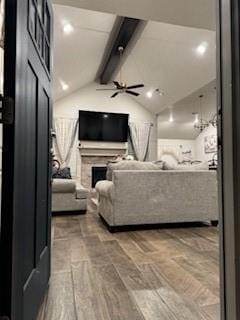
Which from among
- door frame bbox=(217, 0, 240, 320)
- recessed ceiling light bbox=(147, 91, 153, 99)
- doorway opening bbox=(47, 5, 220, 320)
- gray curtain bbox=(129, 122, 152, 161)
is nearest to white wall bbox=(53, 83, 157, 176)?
doorway opening bbox=(47, 5, 220, 320)

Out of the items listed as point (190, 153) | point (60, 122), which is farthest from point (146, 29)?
point (190, 153)

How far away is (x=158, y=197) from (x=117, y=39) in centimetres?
407

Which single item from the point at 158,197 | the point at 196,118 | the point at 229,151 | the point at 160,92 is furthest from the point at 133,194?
the point at 196,118

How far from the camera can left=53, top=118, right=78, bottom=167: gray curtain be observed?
7945mm

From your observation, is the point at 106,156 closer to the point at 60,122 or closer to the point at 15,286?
the point at 60,122

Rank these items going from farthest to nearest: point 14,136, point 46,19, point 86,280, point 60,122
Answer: point 60,122, point 86,280, point 46,19, point 14,136

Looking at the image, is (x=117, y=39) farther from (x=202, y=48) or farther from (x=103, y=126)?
(x=103, y=126)

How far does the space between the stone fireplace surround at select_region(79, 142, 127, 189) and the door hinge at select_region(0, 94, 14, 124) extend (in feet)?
24.4

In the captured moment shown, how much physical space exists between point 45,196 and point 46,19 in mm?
1165

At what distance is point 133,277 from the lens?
69.4 inches

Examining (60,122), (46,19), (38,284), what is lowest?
(38,284)

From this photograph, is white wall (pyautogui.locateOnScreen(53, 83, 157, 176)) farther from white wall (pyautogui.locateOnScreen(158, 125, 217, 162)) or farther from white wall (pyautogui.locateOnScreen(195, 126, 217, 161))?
white wall (pyautogui.locateOnScreen(195, 126, 217, 161))

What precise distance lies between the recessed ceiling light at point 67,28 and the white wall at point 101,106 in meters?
3.49

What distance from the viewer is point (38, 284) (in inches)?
51.5
